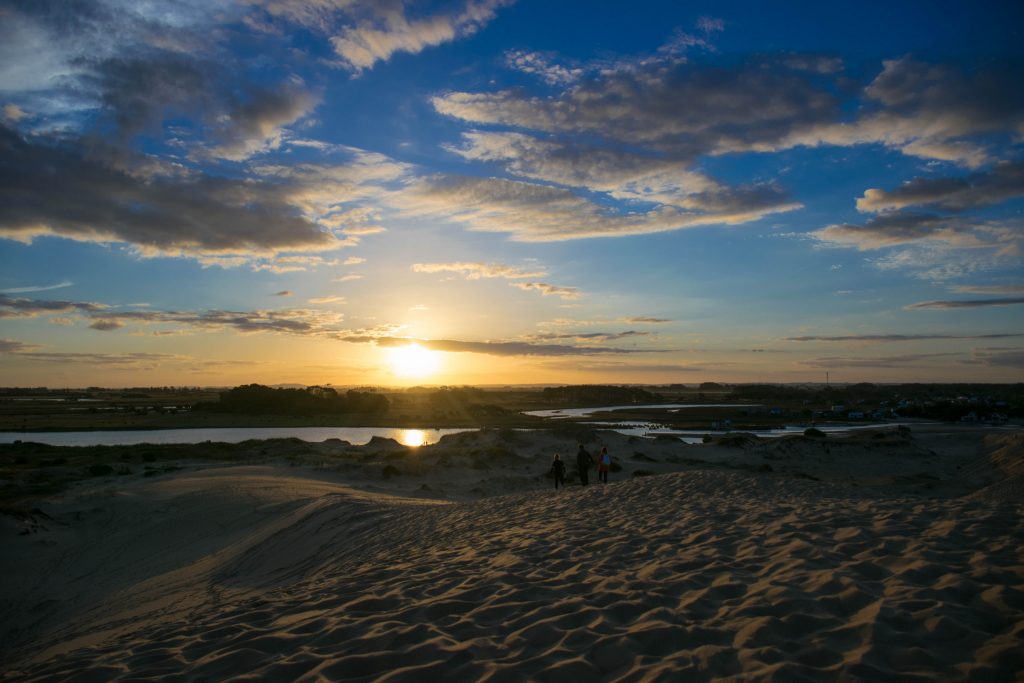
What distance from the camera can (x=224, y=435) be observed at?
55.9 m

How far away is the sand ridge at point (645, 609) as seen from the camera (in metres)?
4.40

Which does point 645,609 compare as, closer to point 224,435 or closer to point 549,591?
point 549,591

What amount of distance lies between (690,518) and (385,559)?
5231 millimetres

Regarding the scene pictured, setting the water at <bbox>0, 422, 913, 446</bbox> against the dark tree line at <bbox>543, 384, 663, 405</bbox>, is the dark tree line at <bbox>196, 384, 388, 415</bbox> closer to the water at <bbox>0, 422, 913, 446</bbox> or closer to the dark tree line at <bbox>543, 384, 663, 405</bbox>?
the water at <bbox>0, 422, 913, 446</bbox>

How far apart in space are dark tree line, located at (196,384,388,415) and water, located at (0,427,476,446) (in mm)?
18056

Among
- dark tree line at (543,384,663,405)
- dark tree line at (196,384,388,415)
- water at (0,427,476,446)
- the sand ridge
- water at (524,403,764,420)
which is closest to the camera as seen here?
the sand ridge

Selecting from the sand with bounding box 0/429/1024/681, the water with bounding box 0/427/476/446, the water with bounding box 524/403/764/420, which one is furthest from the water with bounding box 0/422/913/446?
the sand with bounding box 0/429/1024/681

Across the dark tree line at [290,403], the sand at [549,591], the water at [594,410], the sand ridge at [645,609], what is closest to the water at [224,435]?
the dark tree line at [290,403]

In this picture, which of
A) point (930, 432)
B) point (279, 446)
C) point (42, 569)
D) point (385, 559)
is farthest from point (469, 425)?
point (385, 559)

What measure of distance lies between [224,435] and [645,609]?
193ft

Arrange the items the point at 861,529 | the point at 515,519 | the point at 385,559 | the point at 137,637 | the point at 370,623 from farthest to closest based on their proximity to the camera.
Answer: the point at 515,519 < the point at 385,559 < the point at 861,529 < the point at 137,637 < the point at 370,623

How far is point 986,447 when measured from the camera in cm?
3362

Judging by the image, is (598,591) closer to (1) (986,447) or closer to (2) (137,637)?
(2) (137,637)

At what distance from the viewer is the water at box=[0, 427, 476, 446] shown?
49.7 meters
